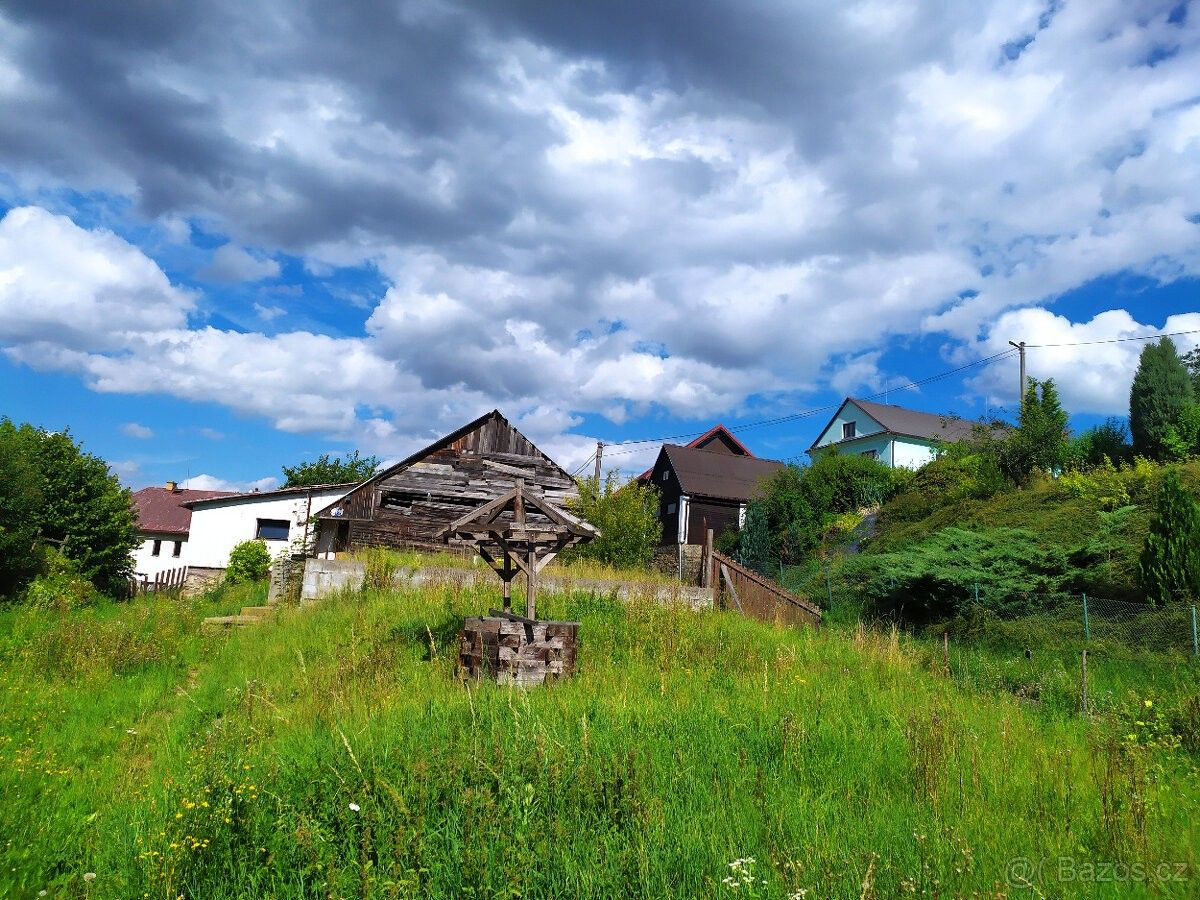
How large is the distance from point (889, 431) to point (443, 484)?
27.6m

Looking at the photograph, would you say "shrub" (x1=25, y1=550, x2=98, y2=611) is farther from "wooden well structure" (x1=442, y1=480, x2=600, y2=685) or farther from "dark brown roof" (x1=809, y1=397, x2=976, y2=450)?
"dark brown roof" (x1=809, y1=397, x2=976, y2=450)

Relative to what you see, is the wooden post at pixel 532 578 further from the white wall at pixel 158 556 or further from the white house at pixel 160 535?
the white wall at pixel 158 556

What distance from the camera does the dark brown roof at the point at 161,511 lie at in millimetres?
42438

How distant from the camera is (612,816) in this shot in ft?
13.4

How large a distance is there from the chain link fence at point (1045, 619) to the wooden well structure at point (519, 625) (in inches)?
323

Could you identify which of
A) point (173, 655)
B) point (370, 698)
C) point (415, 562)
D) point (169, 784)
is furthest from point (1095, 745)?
point (415, 562)

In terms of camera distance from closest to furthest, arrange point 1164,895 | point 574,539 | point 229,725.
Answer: point 1164,895, point 229,725, point 574,539

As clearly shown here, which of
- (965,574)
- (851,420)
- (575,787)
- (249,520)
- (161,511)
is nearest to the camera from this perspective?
(575,787)

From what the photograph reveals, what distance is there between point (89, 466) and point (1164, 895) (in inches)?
1276

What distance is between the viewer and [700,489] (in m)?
41.0

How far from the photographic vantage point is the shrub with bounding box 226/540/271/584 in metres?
30.5

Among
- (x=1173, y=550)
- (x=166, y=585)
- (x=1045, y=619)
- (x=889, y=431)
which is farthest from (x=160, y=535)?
(x=1173, y=550)

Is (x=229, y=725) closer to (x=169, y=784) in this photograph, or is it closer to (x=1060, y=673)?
(x=169, y=784)

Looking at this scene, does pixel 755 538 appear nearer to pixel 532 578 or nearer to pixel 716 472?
pixel 716 472
